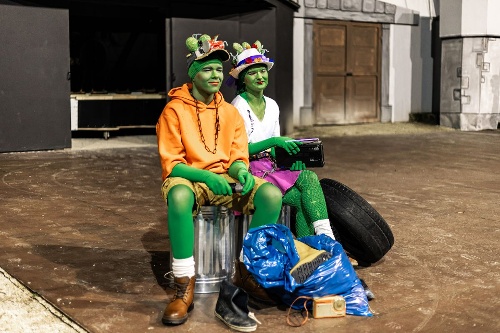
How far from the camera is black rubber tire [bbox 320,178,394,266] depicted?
4.53 metres

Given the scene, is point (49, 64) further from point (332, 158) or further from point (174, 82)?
point (332, 158)

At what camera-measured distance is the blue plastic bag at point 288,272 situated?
149 inches

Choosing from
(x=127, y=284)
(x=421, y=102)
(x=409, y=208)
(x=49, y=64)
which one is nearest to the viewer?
(x=127, y=284)

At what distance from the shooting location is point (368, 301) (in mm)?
4051

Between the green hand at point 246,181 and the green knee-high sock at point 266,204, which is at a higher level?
the green hand at point 246,181

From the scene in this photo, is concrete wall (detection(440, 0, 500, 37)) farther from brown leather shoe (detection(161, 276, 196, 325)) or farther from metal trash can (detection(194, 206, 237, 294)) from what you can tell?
brown leather shoe (detection(161, 276, 196, 325))

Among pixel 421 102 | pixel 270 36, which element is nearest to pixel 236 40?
pixel 270 36

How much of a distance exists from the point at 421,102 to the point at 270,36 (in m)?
5.75

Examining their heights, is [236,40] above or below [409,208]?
above

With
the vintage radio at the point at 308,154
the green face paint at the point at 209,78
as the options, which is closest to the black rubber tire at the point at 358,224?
the vintage radio at the point at 308,154

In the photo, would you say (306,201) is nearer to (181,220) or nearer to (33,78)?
(181,220)

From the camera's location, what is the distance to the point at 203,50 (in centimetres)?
411

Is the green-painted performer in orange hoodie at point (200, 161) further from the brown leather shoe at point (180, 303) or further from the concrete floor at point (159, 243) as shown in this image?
the concrete floor at point (159, 243)

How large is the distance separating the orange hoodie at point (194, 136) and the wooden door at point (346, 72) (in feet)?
40.8
